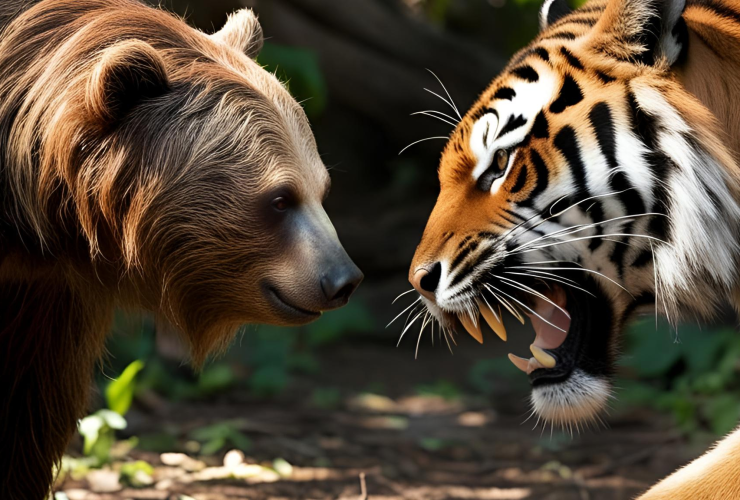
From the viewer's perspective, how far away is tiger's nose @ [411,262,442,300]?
2.64 m

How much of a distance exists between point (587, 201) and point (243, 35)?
147 centimetres

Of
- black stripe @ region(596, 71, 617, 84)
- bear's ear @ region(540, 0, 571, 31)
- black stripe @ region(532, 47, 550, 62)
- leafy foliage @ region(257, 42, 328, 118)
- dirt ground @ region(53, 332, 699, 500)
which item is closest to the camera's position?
black stripe @ region(596, 71, 617, 84)

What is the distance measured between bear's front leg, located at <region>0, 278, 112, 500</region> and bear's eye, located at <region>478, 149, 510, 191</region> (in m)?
1.36

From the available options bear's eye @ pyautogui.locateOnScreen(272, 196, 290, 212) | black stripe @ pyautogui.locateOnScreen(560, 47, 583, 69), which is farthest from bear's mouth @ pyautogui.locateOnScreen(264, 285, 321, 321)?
black stripe @ pyautogui.locateOnScreen(560, 47, 583, 69)

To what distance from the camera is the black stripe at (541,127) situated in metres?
2.53

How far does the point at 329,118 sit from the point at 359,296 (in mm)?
3271

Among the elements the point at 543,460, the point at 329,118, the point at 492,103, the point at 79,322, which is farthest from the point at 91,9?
the point at 329,118

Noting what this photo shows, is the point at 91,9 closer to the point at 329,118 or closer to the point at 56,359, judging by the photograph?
the point at 56,359

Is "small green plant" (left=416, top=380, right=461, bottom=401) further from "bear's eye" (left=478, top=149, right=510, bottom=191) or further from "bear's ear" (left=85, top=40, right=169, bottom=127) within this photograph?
"bear's ear" (left=85, top=40, right=169, bottom=127)

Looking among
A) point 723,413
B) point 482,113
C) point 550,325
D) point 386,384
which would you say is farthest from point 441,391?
point 482,113

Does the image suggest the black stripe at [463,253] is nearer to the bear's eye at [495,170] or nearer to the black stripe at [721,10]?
the bear's eye at [495,170]

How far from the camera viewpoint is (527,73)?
2.68 meters

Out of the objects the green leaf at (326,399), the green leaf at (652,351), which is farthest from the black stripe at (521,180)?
the green leaf at (326,399)

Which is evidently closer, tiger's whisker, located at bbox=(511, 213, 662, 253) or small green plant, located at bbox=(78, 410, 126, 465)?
tiger's whisker, located at bbox=(511, 213, 662, 253)
